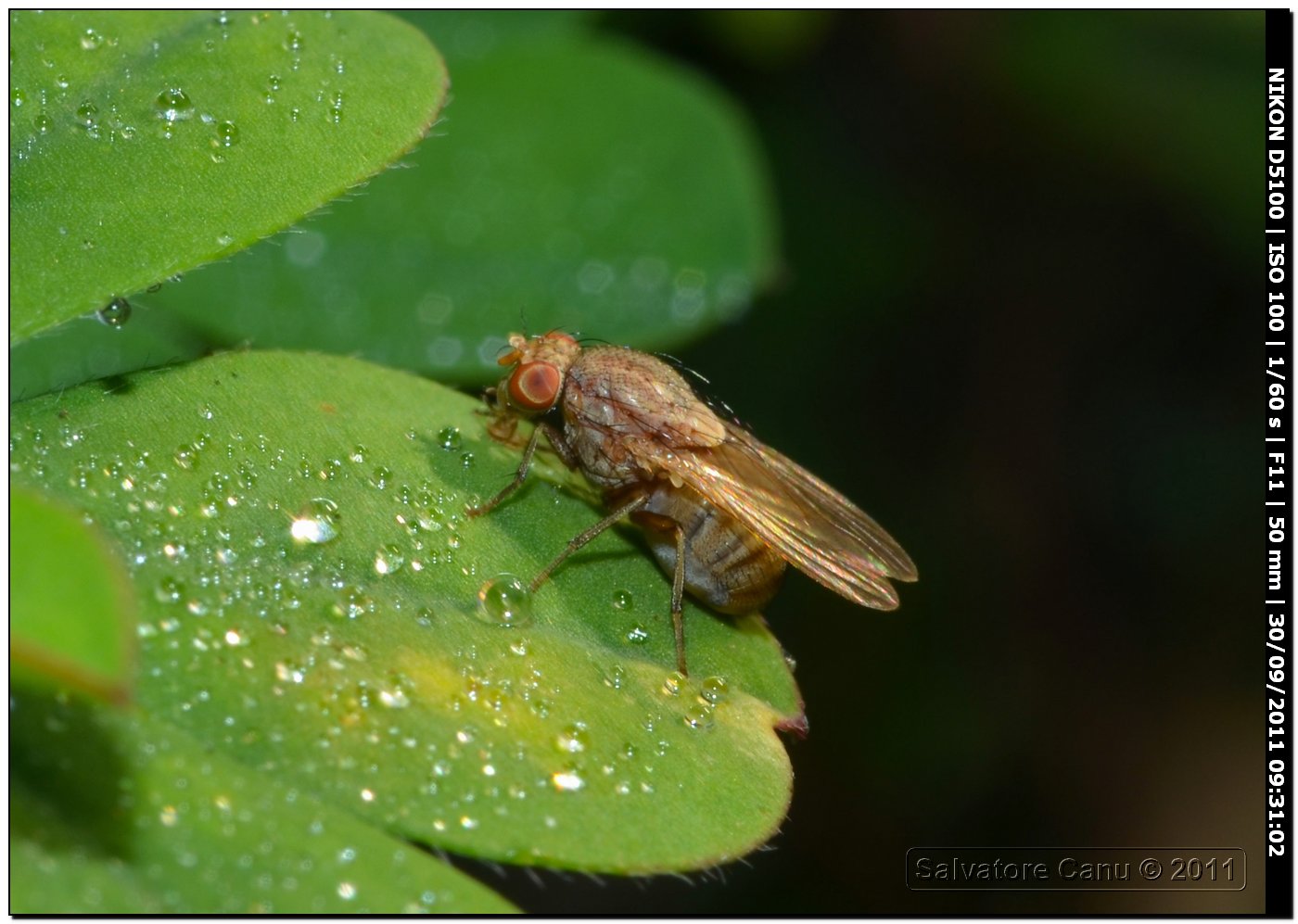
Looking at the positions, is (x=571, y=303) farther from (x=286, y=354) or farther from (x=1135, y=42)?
(x=1135, y=42)

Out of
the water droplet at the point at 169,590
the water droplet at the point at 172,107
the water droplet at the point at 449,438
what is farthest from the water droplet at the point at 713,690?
the water droplet at the point at 172,107

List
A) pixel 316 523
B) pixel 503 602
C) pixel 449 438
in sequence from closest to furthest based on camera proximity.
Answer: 1. pixel 316 523
2. pixel 503 602
3. pixel 449 438

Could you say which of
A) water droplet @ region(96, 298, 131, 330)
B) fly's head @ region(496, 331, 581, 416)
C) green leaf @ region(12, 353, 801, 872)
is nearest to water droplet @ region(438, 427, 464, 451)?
green leaf @ region(12, 353, 801, 872)

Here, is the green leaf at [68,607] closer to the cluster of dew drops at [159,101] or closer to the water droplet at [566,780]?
the water droplet at [566,780]

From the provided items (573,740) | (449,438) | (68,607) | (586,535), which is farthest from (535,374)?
(68,607)

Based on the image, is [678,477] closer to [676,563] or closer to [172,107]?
[676,563]

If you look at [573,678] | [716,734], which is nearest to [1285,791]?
[716,734]
